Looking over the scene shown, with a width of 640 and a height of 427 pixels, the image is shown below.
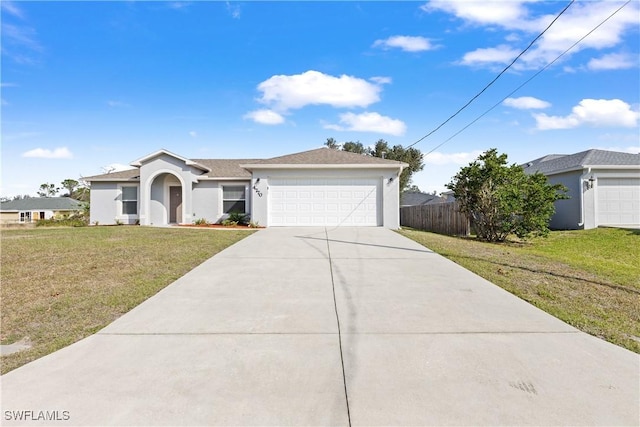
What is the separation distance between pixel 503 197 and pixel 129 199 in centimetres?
1891

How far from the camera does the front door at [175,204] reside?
18734 millimetres

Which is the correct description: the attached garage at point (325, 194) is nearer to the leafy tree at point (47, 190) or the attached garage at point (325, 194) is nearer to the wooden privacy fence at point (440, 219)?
the wooden privacy fence at point (440, 219)

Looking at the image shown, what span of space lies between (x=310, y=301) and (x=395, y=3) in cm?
1047

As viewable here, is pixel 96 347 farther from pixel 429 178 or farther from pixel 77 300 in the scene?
pixel 429 178

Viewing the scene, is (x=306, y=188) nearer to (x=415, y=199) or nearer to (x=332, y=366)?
(x=332, y=366)

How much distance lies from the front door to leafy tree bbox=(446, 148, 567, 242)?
1481 centimetres

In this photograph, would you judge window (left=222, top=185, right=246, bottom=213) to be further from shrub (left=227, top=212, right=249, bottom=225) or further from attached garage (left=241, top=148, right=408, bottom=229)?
attached garage (left=241, top=148, right=408, bottom=229)

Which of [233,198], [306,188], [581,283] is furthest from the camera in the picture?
[233,198]

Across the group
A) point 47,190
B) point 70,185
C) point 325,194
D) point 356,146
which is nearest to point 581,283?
point 325,194

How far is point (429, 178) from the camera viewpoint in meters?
41.1

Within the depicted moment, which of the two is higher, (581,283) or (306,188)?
(306,188)

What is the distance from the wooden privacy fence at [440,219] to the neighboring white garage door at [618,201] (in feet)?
21.3

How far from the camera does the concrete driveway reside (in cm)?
242

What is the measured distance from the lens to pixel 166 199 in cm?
1830
